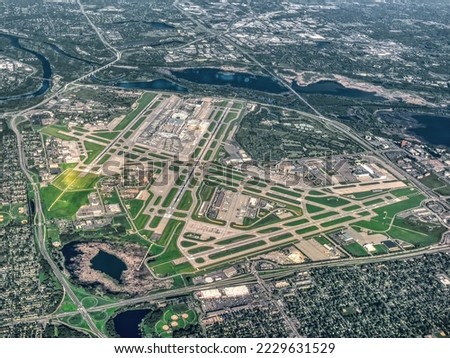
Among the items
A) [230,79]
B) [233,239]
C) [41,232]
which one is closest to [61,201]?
[41,232]

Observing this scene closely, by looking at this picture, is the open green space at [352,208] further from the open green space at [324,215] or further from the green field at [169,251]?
the green field at [169,251]

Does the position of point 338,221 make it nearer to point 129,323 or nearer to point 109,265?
point 109,265

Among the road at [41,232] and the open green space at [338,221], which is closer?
the road at [41,232]

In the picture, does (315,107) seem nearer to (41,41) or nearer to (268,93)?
(268,93)

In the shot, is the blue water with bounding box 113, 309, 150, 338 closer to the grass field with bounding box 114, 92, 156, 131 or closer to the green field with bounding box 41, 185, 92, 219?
the green field with bounding box 41, 185, 92, 219

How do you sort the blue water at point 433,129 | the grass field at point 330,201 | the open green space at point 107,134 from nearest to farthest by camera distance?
1. the grass field at point 330,201
2. the open green space at point 107,134
3. the blue water at point 433,129

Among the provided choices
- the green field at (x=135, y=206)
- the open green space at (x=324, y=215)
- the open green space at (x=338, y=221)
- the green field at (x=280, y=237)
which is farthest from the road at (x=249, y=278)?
the green field at (x=135, y=206)

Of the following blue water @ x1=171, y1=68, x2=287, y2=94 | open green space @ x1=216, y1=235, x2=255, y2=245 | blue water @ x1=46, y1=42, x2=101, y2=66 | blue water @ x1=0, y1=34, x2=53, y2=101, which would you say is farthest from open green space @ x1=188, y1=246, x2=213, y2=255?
blue water @ x1=46, y1=42, x2=101, y2=66
